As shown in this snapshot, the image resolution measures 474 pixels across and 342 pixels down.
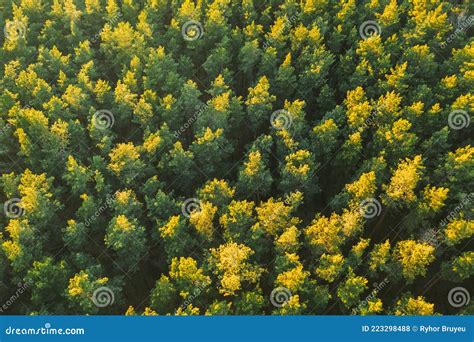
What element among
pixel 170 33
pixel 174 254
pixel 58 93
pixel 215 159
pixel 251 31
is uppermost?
pixel 251 31

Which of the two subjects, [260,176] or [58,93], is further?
[58,93]

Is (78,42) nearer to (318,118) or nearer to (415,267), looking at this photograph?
(318,118)

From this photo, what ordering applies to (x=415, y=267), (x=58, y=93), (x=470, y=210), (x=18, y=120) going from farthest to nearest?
(x=58, y=93), (x=18, y=120), (x=470, y=210), (x=415, y=267)

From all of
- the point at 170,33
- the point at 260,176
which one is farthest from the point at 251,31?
the point at 260,176

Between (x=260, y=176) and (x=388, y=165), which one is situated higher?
(x=388, y=165)

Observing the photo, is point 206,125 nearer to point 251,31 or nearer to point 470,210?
point 251,31

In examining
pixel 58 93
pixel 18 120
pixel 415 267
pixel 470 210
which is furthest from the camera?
pixel 58 93
